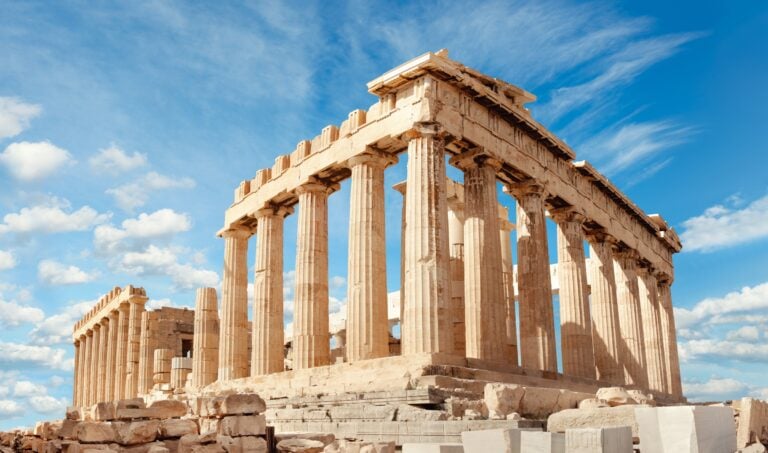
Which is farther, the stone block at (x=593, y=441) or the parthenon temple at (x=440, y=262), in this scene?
the parthenon temple at (x=440, y=262)

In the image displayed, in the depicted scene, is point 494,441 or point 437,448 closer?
point 494,441

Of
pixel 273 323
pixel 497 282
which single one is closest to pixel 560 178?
pixel 497 282

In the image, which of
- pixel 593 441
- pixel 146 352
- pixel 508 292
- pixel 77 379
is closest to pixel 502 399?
pixel 593 441

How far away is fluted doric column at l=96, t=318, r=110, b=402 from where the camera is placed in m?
49.4

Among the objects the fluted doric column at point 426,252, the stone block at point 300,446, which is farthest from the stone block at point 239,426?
the fluted doric column at point 426,252

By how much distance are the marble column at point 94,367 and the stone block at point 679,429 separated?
4488cm

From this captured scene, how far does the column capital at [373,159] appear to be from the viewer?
2509 cm

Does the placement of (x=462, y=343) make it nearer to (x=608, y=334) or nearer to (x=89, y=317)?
(x=608, y=334)

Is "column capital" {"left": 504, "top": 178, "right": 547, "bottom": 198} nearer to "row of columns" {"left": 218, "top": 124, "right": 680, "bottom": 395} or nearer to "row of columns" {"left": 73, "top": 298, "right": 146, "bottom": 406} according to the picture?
"row of columns" {"left": 218, "top": 124, "right": 680, "bottom": 395}

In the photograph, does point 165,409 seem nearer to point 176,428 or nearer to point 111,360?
point 176,428

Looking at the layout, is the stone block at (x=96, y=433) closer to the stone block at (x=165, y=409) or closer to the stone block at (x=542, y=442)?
the stone block at (x=165, y=409)

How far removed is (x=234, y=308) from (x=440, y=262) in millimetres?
13394

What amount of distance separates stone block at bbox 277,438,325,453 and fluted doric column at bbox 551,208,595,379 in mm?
16299

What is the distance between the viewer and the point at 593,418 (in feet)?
41.3
